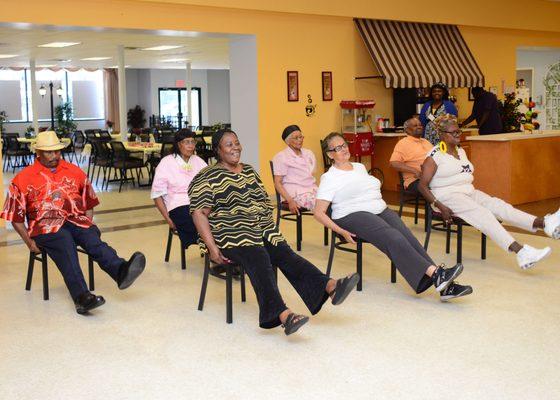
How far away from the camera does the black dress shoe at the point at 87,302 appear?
4566 mm

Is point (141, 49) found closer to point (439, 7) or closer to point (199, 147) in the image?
Result: point (199, 147)

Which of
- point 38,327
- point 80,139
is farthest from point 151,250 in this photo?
point 80,139

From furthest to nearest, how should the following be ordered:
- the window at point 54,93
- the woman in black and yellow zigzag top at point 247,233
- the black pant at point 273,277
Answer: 1. the window at point 54,93
2. the woman in black and yellow zigzag top at point 247,233
3. the black pant at point 273,277

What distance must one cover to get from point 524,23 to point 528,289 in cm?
921

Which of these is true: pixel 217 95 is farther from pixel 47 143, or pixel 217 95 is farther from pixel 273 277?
pixel 273 277

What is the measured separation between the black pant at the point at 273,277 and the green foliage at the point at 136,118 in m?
21.3

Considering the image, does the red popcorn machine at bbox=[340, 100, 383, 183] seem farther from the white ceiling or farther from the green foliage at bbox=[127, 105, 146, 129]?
the green foliage at bbox=[127, 105, 146, 129]

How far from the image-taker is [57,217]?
4938 millimetres

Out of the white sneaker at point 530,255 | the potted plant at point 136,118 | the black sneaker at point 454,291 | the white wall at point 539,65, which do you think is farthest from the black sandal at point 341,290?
the potted plant at point 136,118

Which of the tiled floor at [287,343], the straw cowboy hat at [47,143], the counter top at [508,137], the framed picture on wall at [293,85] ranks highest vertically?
the framed picture on wall at [293,85]

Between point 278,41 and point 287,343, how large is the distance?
6.36m

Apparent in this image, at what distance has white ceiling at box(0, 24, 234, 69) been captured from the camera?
11797 millimetres

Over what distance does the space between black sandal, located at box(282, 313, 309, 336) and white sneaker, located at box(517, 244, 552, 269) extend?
2.18 metres

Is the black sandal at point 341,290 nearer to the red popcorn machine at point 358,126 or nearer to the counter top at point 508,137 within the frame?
the counter top at point 508,137
